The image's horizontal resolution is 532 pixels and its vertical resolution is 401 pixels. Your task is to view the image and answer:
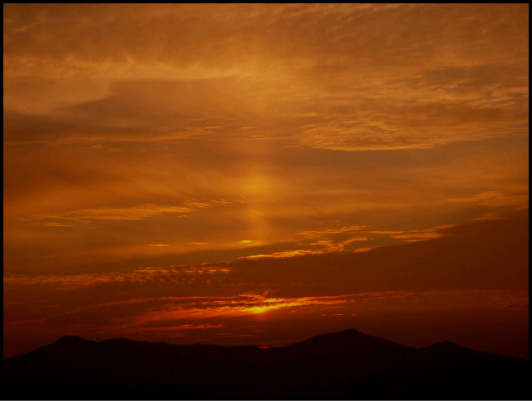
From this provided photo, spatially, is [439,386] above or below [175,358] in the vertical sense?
below

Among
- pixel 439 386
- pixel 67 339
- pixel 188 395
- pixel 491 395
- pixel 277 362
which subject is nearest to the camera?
pixel 491 395

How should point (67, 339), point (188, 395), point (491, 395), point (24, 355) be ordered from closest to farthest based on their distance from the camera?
1. point (491, 395)
2. point (188, 395)
3. point (24, 355)
4. point (67, 339)

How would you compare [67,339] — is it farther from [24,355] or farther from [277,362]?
[277,362]

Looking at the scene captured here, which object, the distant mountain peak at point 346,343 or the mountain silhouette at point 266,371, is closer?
the mountain silhouette at point 266,371

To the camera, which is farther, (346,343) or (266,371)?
(346,343)

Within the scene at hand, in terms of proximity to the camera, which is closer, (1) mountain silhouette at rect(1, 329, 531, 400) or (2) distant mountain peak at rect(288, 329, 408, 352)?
(1) mountain silhouette at rect(1, 329, 531, 400)

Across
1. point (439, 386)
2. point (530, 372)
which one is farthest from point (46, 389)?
point (530, 372)

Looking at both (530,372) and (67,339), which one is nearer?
(530,372)
